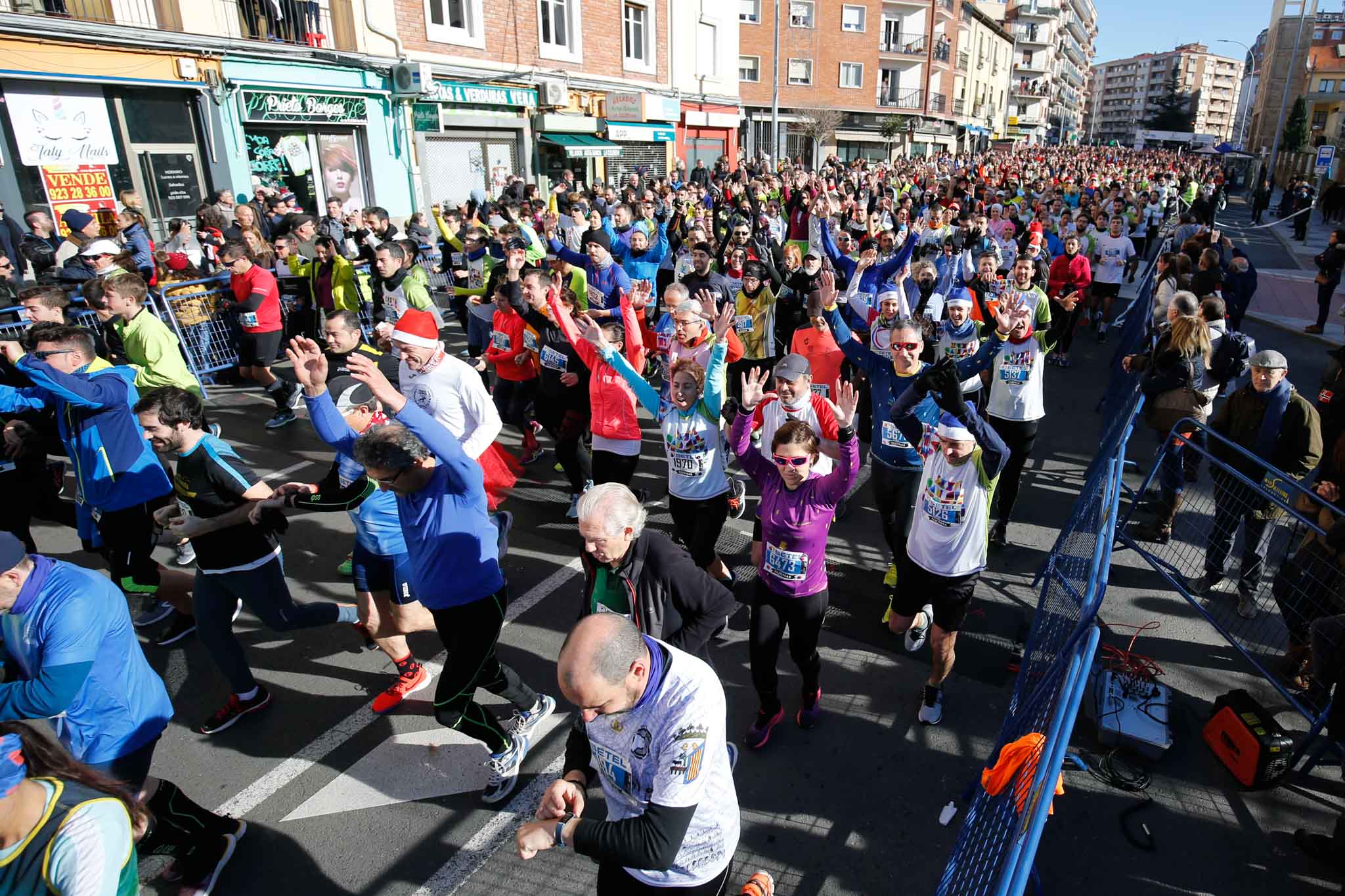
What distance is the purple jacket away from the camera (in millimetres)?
3848

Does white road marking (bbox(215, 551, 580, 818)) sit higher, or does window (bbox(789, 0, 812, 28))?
window (bbox(789, 0, 812, 28))

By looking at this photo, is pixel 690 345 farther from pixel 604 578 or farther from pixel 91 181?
pixel 91 181

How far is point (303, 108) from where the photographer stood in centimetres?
1628

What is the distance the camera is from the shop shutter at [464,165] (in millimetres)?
20469

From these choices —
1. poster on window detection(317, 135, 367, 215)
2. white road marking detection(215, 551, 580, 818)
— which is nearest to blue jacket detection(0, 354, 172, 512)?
white road marking detection(215, 551, 580, 818)

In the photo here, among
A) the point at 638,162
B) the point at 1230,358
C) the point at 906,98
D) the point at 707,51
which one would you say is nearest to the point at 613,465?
the point at 1230,358

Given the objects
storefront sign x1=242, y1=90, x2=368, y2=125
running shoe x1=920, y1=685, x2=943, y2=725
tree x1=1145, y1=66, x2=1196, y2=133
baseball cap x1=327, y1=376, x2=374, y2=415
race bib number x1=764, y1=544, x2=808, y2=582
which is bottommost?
running shoe x1=920, y1=685, x2=943, y2=725

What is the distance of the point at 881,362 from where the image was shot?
5.62 meters

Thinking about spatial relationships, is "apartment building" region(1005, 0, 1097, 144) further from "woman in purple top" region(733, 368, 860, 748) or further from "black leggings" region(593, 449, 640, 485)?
"woman in purple top" region(733, 368, 860, 748)

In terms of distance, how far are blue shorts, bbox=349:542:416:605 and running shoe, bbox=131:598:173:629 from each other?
6.34 ft

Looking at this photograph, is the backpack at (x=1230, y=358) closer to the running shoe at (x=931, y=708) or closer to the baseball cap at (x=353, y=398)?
the running shoe at (x=931, y=708)

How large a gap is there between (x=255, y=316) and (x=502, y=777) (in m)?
6.81

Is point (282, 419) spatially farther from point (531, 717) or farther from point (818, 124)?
point (818, 124)

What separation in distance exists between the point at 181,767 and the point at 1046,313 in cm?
767
